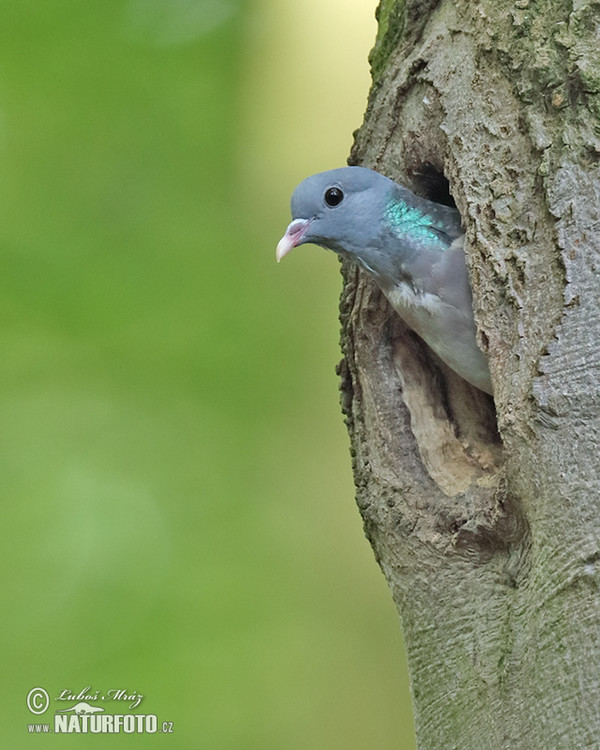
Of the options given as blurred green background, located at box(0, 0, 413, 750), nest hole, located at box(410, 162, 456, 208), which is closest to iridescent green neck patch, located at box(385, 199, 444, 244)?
nest hole, located at box(410, 162, 456, 208)

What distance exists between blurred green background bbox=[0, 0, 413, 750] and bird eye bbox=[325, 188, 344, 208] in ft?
4.43

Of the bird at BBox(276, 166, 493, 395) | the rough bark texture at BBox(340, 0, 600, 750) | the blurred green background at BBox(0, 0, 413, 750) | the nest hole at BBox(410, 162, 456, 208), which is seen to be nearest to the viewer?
the rough bark texture at BBox(340, 0, 600, 750)

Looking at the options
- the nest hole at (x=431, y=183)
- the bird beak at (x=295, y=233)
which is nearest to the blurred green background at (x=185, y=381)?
the nest hole at (x=431, y=183)

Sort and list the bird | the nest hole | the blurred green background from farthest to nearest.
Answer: the blurred green background, the nest hole, the bird

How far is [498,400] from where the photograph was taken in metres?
1.30

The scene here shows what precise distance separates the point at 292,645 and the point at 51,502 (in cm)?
85

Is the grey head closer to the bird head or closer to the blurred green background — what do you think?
the bird head

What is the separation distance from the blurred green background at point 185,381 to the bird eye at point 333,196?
1.35 metres

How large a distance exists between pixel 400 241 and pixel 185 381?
1.40 m

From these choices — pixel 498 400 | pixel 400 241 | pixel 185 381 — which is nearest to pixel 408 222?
pixel 400 241

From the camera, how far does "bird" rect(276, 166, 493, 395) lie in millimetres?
1544

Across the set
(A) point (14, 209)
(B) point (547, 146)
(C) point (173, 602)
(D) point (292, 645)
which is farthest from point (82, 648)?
(B) point (547, 146)

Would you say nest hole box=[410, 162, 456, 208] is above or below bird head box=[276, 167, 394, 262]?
above

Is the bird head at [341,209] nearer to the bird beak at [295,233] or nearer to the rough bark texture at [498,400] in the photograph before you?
the bird beak at [295,233]
